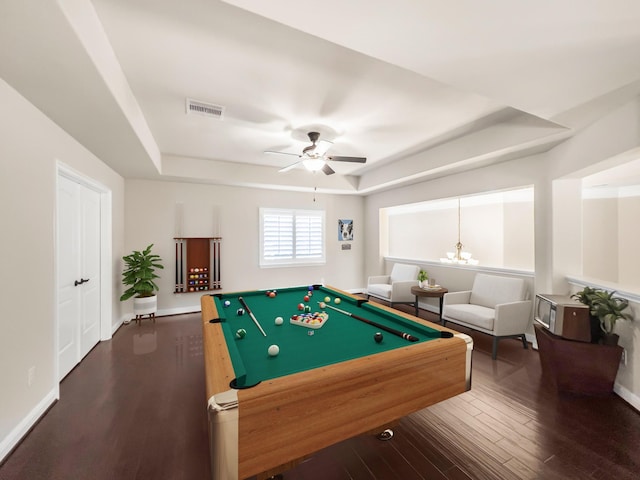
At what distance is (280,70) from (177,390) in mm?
3004

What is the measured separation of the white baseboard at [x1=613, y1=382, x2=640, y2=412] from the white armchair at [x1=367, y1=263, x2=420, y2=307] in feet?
9.16

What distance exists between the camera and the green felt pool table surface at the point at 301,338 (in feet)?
4.90

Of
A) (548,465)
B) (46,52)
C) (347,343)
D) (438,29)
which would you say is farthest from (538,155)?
(46,52)

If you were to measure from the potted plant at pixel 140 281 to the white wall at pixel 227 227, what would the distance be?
431mm

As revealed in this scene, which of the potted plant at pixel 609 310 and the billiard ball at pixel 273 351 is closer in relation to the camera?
the billiard ball at pixel 273 351

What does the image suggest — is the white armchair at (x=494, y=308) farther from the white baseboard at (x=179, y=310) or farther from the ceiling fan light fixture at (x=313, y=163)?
the white baseboard at (x=179, y=310)

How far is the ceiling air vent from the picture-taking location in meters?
2.75

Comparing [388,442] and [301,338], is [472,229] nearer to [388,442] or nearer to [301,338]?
[388,442]

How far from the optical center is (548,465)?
171 centimetres

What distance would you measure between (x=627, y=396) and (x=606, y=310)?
74 centimetres

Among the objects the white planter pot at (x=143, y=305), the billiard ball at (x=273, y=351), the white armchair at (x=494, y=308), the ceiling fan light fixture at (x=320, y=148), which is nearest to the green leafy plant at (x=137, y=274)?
the white planter pot at (x=143, y=305)

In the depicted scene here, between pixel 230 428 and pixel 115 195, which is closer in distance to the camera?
pixel 230 428

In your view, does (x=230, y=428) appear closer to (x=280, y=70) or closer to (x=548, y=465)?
(x=548, y=465)

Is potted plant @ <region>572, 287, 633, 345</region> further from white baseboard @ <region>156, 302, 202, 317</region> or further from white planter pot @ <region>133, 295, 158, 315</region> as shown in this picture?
white planter pot @ <region>133, 295, 158, 315</region>
